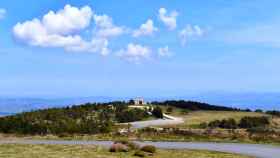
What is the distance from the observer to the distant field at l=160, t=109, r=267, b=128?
8083 cm

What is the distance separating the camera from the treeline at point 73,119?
239 ft

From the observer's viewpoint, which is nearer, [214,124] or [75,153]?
[75,153]

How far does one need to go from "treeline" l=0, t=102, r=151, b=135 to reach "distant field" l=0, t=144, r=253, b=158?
2592cm

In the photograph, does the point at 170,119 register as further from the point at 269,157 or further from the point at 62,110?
the point at 269,157

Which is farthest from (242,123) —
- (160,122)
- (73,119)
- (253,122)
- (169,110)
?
(73,119)

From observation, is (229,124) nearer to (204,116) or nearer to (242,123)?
(242,123)

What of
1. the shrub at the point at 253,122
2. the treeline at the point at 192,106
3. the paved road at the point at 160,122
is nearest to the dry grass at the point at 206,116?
the paved road at the point at 160,122

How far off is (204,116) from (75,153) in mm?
50330

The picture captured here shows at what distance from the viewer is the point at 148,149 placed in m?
41.7

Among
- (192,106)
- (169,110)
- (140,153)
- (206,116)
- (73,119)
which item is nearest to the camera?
(140,153)

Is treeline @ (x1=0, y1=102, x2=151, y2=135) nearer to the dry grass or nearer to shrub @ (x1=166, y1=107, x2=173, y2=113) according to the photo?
shrub @ (x1=166, y1=107, x2=173, y2=113)

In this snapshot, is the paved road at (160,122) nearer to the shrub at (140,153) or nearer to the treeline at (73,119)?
the treeline at (73,119)

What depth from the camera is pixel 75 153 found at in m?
41.1

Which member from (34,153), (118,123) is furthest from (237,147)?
(118,123)
